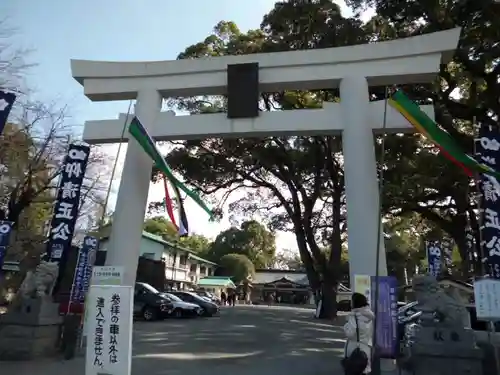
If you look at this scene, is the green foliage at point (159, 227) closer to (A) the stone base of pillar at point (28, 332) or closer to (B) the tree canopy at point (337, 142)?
(B) the tree canopy at point (337, 142)

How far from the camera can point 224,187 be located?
69.7 ft

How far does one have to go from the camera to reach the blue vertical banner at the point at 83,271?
10938 mm

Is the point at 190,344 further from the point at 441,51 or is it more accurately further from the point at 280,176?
the point at 280,176

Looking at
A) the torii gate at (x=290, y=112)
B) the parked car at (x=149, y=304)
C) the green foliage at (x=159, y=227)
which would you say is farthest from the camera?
the green foliage at (x=159, y=227)

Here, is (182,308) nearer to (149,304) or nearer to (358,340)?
(149,304)

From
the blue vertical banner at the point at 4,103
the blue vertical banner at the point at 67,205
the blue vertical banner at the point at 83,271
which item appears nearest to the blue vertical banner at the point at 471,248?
the blue vertical banner at the point at 83,271

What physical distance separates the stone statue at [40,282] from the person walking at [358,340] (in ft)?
20.4

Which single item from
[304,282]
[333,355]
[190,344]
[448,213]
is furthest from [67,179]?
[304,282]

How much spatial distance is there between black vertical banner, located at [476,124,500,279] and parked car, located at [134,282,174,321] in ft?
42.8

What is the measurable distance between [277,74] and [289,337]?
24.2 ft

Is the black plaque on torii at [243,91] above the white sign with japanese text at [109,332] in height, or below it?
above

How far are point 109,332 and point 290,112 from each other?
223 inches

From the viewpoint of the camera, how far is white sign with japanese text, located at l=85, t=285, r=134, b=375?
16.4 feet

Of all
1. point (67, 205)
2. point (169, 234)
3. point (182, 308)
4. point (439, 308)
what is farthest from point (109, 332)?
point (169, 234)
